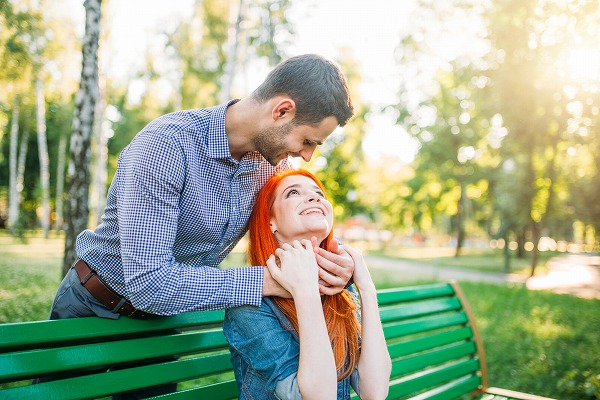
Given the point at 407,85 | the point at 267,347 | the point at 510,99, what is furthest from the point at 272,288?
the point at 407,85

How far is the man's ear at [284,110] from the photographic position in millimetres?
2193

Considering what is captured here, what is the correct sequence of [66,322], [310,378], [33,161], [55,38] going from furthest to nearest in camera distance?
1. [33,161]
2. [55,38]
3. [66,322]
4. [310,378]

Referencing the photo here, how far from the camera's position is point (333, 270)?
6.55 ft

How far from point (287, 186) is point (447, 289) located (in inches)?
82.9

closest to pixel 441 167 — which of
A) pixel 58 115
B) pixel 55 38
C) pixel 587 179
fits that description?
pixel 587 179

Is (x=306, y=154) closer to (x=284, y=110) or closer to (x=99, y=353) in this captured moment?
(x=284, y=110)

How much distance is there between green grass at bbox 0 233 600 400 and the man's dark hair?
3.81 meters

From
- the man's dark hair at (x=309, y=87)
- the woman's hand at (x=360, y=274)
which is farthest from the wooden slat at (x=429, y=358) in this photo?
the man's dark hair at (x=309, y=87)

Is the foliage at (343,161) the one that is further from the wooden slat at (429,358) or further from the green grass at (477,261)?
the wooden slat at (429,358)

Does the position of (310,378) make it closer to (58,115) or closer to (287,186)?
(287,186)

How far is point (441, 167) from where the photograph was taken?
1160 inches

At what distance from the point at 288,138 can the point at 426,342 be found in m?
1.90

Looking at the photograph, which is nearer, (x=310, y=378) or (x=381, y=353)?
(x=310, y=378)

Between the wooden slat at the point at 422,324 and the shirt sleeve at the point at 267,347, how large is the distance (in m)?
1.27
